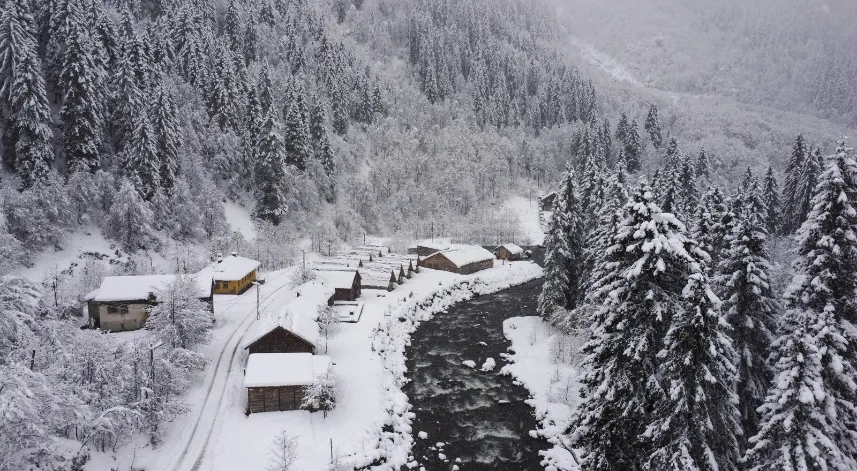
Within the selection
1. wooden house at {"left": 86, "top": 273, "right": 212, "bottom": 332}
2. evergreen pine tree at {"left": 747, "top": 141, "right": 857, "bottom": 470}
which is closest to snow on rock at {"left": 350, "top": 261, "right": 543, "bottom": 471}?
wooden house at {"left": 86, "top": 273, "right": 212, "bottom": 332}

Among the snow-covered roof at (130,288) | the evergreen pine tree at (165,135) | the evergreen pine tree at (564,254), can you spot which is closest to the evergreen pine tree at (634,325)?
the evergreen pine tree at (564,254)

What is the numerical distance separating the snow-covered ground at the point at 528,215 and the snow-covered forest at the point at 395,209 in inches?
121

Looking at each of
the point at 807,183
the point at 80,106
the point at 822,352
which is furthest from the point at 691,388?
the point at 807,183

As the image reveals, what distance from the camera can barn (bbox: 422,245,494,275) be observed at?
73.4 metres

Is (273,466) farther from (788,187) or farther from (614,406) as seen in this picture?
(788,187)

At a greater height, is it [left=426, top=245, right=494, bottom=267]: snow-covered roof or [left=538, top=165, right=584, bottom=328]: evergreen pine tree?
[left=538, top=165, right=584, bottom=328]: evergreen pine tree

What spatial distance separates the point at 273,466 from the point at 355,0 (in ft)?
554

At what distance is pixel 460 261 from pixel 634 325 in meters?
55.2

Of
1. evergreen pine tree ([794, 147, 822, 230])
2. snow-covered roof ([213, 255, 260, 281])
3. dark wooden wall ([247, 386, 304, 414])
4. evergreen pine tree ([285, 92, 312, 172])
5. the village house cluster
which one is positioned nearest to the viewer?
dark wooden wall ([247, 386, 304, 414])

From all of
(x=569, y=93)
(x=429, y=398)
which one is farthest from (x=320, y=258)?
(x=569, y=93)

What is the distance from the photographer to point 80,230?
5147 centimetres

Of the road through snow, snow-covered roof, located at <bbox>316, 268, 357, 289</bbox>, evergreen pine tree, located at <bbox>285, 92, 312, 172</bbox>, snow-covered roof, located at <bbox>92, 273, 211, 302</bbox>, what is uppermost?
evergreen pine tree, located at <bbox>285, 92, 312, 172</bbox>

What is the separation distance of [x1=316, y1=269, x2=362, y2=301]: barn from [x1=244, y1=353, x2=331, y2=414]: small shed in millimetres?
20461

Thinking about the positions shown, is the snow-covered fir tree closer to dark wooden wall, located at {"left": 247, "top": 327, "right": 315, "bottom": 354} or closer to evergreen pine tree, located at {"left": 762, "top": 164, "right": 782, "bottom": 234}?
dark wooden wall, located at {"left": 247, "top": 327, "right": 315, "bottom": 354}
